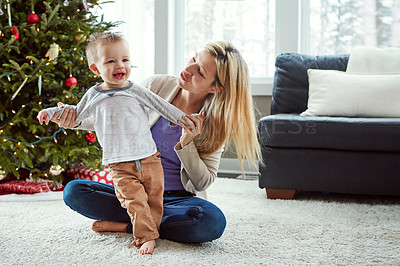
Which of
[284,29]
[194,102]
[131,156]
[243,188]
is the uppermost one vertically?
[284,29]

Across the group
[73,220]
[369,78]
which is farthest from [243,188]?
[73,220]

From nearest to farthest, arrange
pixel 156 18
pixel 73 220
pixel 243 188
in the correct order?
pixel 73 220, pixel 243 188, pixel 156 18

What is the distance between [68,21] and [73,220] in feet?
4.04

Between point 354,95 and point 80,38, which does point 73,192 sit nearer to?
point 80,38

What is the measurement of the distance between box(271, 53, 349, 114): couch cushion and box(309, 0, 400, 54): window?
2.07ft

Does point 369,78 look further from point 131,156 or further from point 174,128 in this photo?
point 131,156

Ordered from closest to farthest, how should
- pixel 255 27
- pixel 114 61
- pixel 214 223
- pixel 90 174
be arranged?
pixel 114 61 → pixel 214 223 → pixel 90 174 → pixel 255 27

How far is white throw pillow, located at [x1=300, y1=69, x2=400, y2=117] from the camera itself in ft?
8.64

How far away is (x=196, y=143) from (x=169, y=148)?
129 mm

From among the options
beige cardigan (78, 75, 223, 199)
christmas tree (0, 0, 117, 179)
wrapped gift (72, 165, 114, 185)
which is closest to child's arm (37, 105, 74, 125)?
beige cardigan (78, 75, 223, 199)

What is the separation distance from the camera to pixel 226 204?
7.91ft

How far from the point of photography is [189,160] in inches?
65.0

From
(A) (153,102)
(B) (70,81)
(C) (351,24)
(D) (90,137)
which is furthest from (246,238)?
(C) (351,24)

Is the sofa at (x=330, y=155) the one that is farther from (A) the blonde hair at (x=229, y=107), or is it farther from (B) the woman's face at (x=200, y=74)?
(B) the woman's face at (x=200, y=74)
